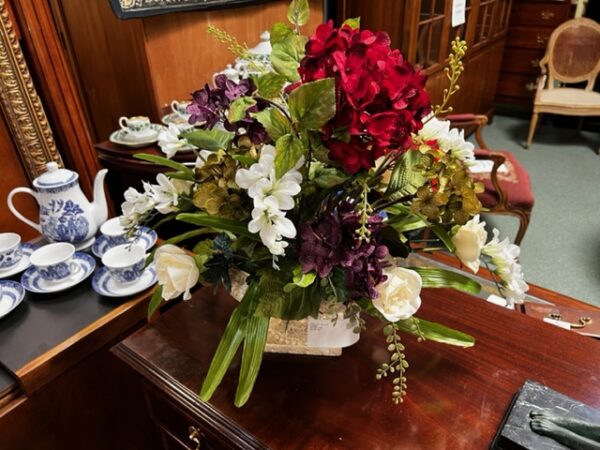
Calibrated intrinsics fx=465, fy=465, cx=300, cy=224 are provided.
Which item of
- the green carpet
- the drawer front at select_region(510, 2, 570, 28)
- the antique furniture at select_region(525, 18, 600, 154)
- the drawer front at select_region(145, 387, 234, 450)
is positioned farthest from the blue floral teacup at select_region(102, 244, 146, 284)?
the drawer front at select_region(510, 2, 570, 28)

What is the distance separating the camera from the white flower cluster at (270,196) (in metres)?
0.50

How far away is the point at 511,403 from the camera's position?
641 mm

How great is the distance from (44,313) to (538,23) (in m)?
3.63

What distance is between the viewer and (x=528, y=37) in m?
3.39

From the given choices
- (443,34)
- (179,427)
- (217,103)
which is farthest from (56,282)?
(443,34)

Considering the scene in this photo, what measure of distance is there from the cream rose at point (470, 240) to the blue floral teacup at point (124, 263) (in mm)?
659

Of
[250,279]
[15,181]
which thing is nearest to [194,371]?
[250,279]

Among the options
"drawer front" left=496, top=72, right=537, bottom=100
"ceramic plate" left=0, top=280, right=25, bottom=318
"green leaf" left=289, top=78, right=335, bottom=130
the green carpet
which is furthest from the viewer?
"drawer front" left=496, top=72, right=537, bottom=100

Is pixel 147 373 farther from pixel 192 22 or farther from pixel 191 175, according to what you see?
pixel 192 22

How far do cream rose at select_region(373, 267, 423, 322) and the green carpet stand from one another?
1.59 metres

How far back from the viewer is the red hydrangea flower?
477 mm

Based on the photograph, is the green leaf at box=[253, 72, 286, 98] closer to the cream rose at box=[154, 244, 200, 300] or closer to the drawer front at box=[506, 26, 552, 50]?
the cream rose at box=[154, 244, 200, 300]

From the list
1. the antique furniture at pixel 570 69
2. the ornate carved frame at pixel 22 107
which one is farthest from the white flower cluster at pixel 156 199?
the antique furniture at pixel 570 69

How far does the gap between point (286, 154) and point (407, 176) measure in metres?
0.17
